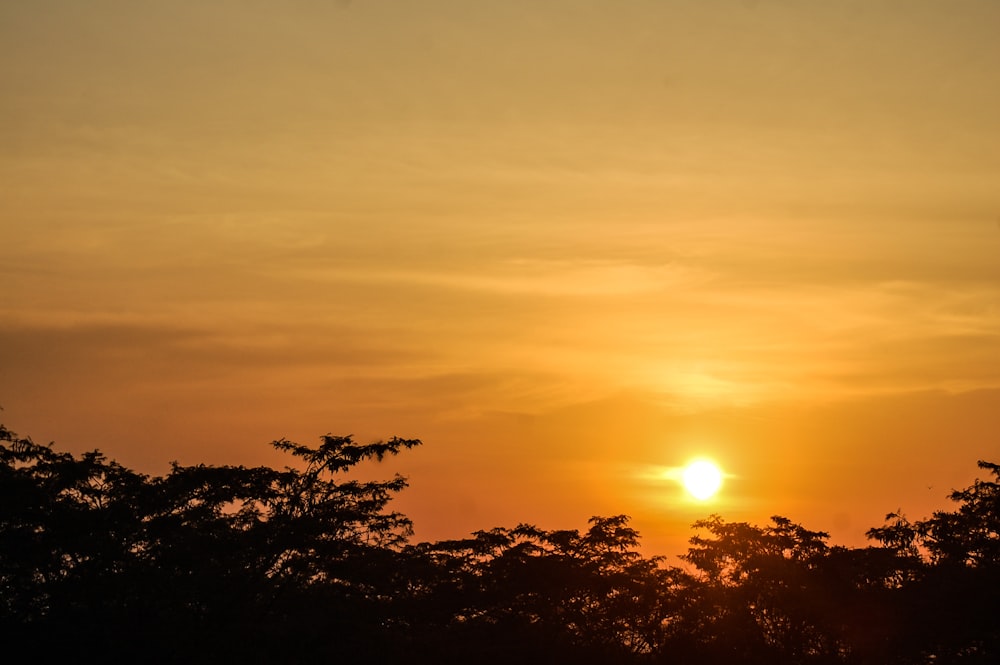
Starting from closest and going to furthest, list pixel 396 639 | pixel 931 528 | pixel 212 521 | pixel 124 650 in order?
pixel 124 650 → pixel 396 639 → pixel 212 521 → pixel 931 528

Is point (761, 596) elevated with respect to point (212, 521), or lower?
lower

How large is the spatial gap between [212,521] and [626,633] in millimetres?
18382

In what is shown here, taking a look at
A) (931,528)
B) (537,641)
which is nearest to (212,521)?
(537,641)

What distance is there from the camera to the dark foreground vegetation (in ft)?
150

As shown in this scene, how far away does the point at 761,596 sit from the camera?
5341 cm

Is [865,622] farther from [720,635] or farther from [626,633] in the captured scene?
[626,633]

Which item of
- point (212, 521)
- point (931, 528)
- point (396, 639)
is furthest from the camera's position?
point (931, 528)

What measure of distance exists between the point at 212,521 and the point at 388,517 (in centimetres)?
732

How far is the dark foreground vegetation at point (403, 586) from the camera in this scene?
45.6m

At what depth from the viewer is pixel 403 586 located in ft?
179

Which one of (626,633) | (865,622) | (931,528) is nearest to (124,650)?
(626,633)

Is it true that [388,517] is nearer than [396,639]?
No

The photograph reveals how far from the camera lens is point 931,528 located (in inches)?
2133

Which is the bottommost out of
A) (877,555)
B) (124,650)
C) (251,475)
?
(124,650)
